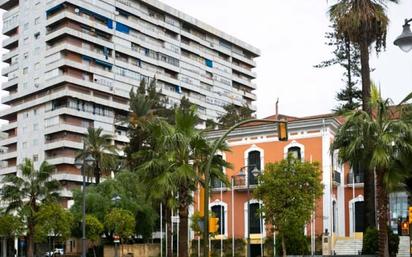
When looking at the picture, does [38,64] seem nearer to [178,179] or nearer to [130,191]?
[130,191]

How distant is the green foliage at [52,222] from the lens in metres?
45.8

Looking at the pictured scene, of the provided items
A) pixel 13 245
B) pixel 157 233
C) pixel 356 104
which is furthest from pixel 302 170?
pixel 13 245

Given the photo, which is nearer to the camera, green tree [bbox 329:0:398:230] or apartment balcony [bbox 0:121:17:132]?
green tree [bbox 329:0:398:230]

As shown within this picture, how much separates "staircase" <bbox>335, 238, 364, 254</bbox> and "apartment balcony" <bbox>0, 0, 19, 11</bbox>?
69.4 meters

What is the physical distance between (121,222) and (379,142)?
25363 mm

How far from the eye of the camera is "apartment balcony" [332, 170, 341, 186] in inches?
1734

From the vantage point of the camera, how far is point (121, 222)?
4556cm

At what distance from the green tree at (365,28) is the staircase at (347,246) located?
283 inches

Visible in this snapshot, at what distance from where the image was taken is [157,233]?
59.5 metres

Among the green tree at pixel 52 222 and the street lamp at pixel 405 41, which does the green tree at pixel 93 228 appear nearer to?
the green tree at pixel 52 222

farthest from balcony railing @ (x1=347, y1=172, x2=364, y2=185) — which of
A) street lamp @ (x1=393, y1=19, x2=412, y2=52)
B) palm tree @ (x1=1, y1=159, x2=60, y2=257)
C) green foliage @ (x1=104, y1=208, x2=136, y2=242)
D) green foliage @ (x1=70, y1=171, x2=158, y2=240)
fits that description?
street lamp @ (x1=393, y1=19, x2=412, y2=52)

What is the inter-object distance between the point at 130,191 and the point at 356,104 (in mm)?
18751

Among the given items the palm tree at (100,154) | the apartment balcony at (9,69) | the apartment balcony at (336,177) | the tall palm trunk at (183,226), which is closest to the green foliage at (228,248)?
the apartment balcony at (336,177)

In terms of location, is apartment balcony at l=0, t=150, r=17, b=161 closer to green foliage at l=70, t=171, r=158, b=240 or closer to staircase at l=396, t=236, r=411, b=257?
green foliage at l=70, t=171, r=158, b=240
